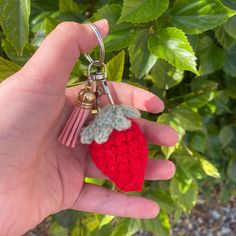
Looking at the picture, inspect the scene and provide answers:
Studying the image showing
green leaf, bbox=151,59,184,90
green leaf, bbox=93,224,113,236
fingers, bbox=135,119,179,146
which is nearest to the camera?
fingers, bbox=135,119,179,146

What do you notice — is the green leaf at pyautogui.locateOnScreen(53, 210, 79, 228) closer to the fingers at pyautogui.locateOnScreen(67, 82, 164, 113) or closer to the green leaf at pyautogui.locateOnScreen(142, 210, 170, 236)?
the green leaf at pyautogui.locateOnScreen(142, 210, 170, 236)

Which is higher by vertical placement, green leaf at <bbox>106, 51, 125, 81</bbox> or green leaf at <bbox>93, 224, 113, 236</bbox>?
green leaf at <bbox>106, 51, 125, 81</bbox>

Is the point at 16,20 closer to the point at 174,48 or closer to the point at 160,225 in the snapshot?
the point at 174,48

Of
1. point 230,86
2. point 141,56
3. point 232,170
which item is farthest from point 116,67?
point 232,170

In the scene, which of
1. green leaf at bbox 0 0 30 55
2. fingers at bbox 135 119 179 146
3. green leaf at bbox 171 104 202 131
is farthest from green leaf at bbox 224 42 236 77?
green leaf at bbox 0 0 30 55

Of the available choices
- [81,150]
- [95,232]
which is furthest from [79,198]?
[95,232]

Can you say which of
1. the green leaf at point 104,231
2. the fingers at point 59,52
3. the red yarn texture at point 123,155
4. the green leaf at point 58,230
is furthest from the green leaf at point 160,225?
the fingers at point 59,52
